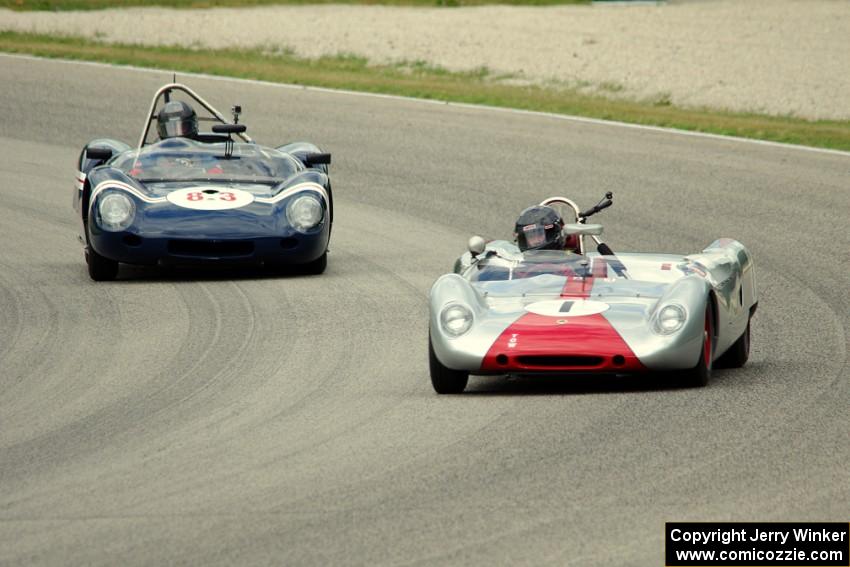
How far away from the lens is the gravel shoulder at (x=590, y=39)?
2452cm

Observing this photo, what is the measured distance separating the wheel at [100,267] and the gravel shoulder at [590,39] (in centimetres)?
1184

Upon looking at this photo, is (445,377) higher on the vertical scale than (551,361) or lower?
lower

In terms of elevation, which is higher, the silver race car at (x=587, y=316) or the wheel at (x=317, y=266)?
the silver race car at (x=587, y=316)

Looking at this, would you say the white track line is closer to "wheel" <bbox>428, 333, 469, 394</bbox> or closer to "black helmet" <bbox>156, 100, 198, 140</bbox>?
"black helmet" <bbox>156, 100, 198, 140</bbox>

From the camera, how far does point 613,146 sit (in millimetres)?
19469

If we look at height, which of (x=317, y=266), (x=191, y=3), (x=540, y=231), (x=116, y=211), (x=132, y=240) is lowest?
(x=317, y=266)

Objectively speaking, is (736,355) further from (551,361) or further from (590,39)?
(590,39)

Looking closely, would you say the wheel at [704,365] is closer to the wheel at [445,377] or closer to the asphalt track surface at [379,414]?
the asphalt track surface at [379,414]

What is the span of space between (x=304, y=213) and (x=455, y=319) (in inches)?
180

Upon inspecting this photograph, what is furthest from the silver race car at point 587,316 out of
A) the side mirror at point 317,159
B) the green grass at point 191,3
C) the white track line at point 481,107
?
the green grass at point 191,3

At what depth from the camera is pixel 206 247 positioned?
1278cm

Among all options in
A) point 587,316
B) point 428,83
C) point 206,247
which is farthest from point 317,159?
point 428,83

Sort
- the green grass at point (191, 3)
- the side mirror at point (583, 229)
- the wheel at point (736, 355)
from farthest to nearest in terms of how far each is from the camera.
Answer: the green grass at point (191, 3) → the side mirror at point (583, 229) → the wheel at point (736, 355)

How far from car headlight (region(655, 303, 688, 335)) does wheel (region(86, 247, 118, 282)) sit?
222 inches
